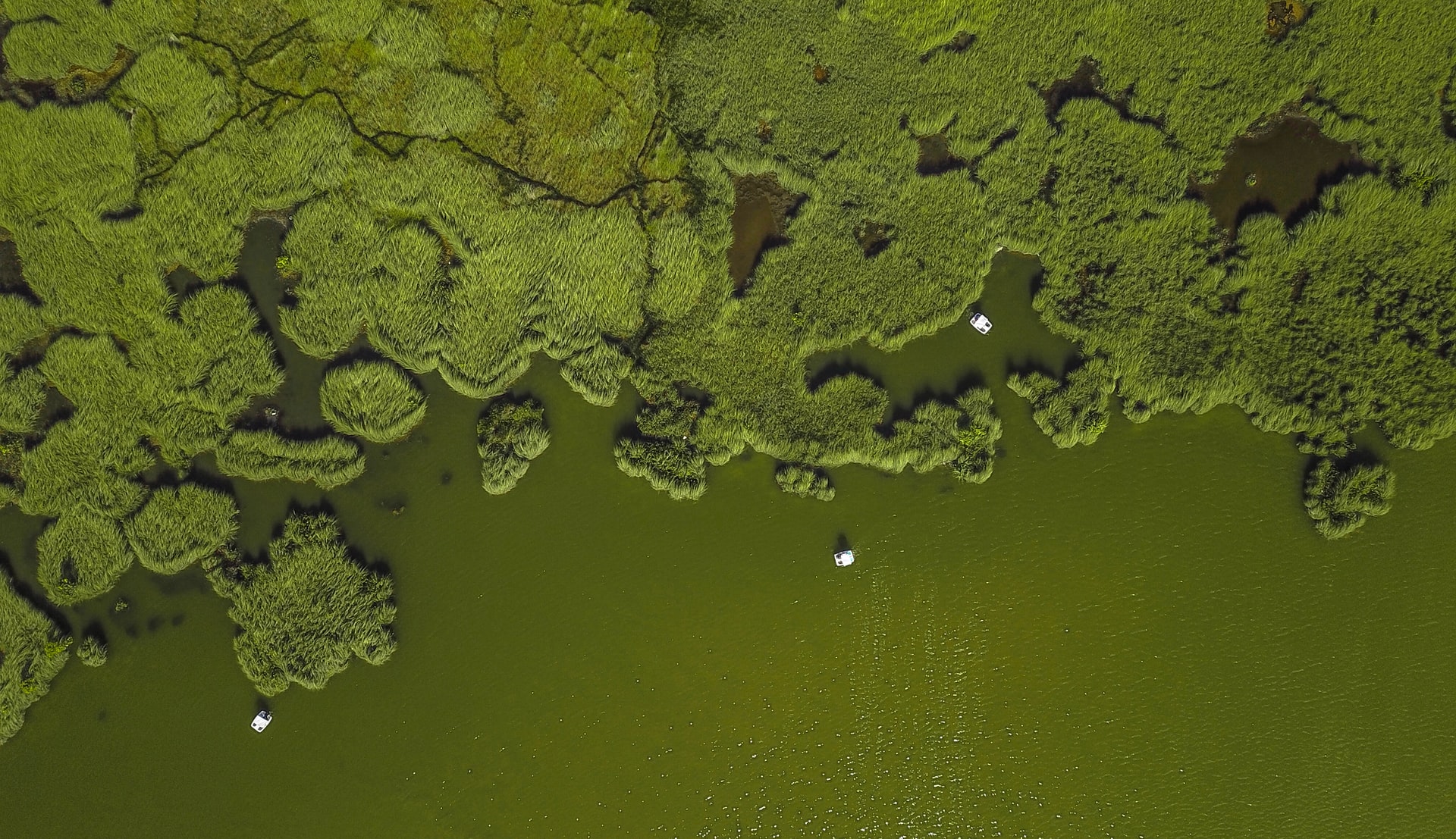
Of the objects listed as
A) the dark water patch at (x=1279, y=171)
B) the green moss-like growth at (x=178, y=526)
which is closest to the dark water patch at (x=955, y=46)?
the dark water patch at (x=1279, y=171)

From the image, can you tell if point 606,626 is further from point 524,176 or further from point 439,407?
point 524,176

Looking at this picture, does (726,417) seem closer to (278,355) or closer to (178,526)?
(278,355)

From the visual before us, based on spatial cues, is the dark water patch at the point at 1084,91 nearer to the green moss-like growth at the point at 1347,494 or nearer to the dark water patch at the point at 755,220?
the dark water patch at the point at 755,220

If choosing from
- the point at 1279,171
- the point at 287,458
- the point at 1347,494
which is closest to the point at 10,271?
the point at 287,458

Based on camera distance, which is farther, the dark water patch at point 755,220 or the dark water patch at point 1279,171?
the dark water patch at point 755,220

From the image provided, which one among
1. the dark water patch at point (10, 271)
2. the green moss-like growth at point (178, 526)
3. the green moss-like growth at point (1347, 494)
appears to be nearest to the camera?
the green moss-like growth at point (1347, 494)

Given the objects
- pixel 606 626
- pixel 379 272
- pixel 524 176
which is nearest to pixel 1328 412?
pixel 606 626

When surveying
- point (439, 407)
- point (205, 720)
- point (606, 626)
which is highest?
point (439, 407)
